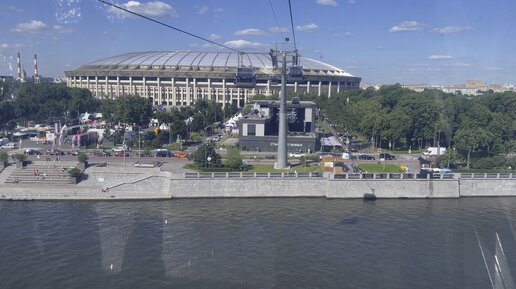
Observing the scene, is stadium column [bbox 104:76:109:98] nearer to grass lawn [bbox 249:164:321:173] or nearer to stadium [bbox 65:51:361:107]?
stadium [bbox 65:51:361:107]

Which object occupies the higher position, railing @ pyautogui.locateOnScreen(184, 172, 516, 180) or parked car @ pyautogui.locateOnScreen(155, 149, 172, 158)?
parked car @ pyautogui.locateOnScreen(155, 149, 172, 158)

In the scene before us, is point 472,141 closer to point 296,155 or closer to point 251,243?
point 296,155

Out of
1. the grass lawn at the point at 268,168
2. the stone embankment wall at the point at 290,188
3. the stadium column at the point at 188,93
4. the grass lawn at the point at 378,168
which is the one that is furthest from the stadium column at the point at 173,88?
the stone embankment wall at the point at 290,188

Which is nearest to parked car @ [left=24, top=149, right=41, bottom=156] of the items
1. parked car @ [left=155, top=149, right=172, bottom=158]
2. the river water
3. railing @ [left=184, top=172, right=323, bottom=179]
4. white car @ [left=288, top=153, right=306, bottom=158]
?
parked car @ [left=155, top=149, right=172, bottom=158]

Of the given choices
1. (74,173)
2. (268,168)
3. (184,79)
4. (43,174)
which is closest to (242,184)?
(268,168)

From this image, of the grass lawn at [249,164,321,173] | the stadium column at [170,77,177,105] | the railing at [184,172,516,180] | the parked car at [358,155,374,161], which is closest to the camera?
the railing at [184,172,516,180]

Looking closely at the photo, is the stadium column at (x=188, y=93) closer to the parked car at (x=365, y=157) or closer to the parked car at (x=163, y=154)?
the parked car at (x=163, y=154)

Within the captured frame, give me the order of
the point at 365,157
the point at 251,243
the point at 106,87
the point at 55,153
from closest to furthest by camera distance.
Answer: the point at 251,243 < the point at 55,153 < the point at 365,157 < the point at 106,87
